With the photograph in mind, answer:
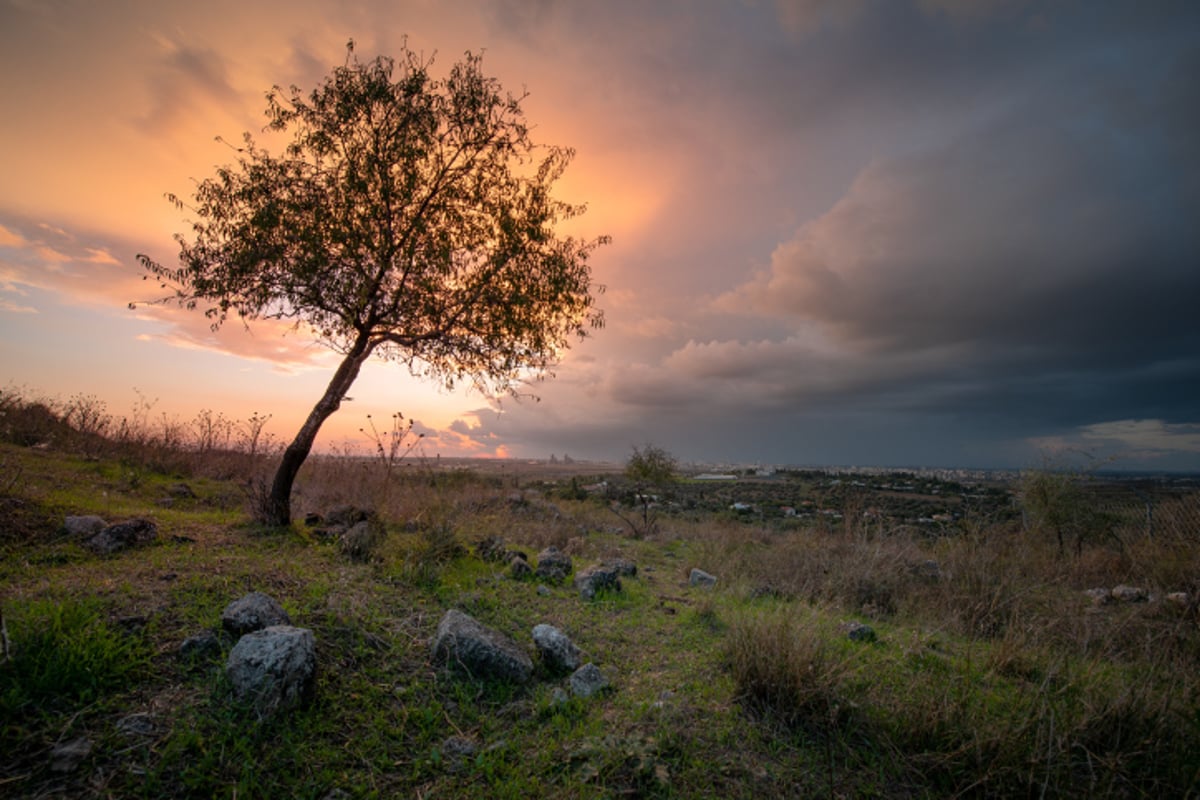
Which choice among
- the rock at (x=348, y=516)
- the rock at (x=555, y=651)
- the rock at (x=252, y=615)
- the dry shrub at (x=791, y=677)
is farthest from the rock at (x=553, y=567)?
the rock at (x=252, y=615)

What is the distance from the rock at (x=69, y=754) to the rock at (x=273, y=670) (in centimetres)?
72

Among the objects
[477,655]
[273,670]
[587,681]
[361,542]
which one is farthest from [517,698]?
[361,542]

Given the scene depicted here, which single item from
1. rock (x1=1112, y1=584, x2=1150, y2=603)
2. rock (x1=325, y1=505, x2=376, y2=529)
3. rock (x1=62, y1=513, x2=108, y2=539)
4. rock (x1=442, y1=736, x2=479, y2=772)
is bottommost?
rock (x1=1112, y1=584, x2=1150, y2=603)

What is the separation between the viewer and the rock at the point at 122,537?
6000 mm

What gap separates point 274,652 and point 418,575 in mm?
2702

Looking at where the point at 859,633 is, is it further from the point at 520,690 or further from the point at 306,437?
the point at 306,437

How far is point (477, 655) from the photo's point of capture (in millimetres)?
4324

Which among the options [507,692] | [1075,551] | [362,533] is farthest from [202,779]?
[1075,551]

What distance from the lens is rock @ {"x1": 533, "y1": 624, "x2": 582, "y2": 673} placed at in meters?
4.64

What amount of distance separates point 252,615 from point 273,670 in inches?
35.7

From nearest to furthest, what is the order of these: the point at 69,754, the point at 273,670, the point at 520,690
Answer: the point at 69,754, the point at 273,670, the point at 520,690

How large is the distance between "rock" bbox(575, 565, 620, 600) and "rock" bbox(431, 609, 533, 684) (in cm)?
265

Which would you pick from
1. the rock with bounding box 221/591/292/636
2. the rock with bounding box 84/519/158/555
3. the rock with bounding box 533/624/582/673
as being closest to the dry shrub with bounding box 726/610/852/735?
the rock with bounding box 533/624/582/673

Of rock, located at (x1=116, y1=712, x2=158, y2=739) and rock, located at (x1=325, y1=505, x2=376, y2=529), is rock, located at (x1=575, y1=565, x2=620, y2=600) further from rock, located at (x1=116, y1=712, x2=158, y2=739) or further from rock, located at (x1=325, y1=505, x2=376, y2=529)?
rock, located at (x1=116, y1=712, x2=158, y2=739)
